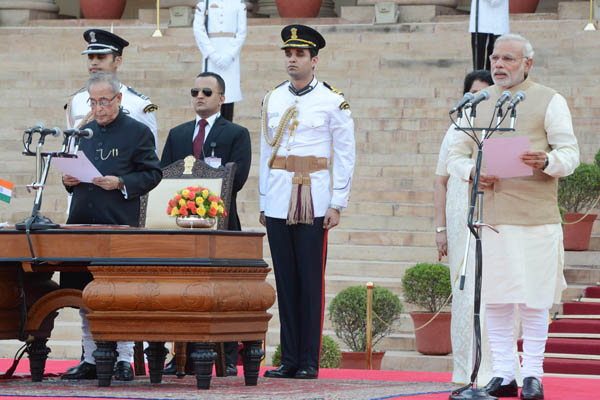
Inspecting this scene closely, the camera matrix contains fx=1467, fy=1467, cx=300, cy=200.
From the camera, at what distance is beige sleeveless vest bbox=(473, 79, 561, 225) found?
788 cm

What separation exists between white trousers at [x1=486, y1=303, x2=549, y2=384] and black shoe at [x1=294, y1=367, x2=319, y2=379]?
4.31ft

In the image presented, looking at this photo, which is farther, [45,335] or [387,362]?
[387,362]

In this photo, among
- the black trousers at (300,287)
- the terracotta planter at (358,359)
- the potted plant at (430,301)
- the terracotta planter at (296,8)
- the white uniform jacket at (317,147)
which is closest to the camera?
the black trousers at (300,287)

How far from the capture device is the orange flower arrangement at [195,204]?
26.9 feet

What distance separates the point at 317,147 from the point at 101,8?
13.6 meters

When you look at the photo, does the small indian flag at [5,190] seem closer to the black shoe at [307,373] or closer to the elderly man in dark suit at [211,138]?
the elderly man in dark suit at [211,138]

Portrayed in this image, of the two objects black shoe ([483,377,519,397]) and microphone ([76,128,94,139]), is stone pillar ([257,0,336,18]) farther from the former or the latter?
black shoe ([483,377,519,397])

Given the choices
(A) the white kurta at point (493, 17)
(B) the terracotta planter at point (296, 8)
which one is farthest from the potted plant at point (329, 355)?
(B) the terracotta planter at point (296, 8)

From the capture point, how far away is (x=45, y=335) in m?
8.63

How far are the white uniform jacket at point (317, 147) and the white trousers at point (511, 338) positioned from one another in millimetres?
1508

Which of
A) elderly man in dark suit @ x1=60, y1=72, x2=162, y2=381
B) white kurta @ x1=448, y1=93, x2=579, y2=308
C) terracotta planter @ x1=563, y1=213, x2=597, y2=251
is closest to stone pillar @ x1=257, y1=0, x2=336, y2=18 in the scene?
terracotta planter @ x1=563, y1=213, x2=597, y2=251

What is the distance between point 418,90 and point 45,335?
30.7 feet

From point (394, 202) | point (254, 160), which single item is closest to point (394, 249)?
point (394, 202)

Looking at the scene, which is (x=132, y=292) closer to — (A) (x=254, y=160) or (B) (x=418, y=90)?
(A) (x=254, y=160)
